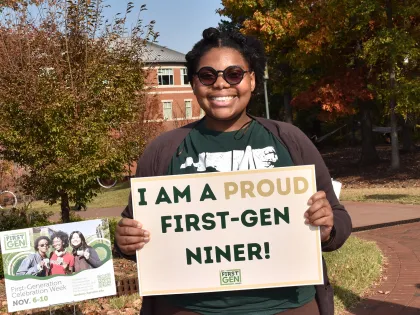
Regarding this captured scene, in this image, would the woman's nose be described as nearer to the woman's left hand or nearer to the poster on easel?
the woman's left hand

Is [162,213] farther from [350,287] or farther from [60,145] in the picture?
[60,145]

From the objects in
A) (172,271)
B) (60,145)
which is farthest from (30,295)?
(60,145)

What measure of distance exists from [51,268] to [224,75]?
10.3 feet

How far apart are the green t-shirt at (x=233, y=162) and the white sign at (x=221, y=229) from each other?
0.05 m

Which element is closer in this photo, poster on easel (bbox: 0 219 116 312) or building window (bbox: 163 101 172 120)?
poster on easel (bbox: 0 219 116 312)

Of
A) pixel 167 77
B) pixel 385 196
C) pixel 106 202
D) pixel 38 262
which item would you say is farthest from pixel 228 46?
pixel 167 77

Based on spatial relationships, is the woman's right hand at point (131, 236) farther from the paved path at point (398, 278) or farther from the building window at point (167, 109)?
the building window at point (167, 109)

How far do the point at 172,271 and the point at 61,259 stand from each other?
112 inches

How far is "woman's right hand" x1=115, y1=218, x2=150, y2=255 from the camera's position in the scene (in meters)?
2.25

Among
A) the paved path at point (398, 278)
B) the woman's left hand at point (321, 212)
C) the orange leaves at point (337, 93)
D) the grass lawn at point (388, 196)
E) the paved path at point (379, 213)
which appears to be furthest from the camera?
the orange leaves at point (337, 93)

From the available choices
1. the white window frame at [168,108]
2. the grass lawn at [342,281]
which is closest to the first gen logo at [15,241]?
the grass lawn at [342,281]

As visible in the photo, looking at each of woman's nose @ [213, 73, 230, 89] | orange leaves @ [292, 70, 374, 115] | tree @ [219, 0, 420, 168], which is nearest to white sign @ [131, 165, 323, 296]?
woman's nose @ [213, 73, 230, 89]

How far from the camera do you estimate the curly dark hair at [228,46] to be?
7.79ft

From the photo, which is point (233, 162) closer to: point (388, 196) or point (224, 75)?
point (224, 75)
